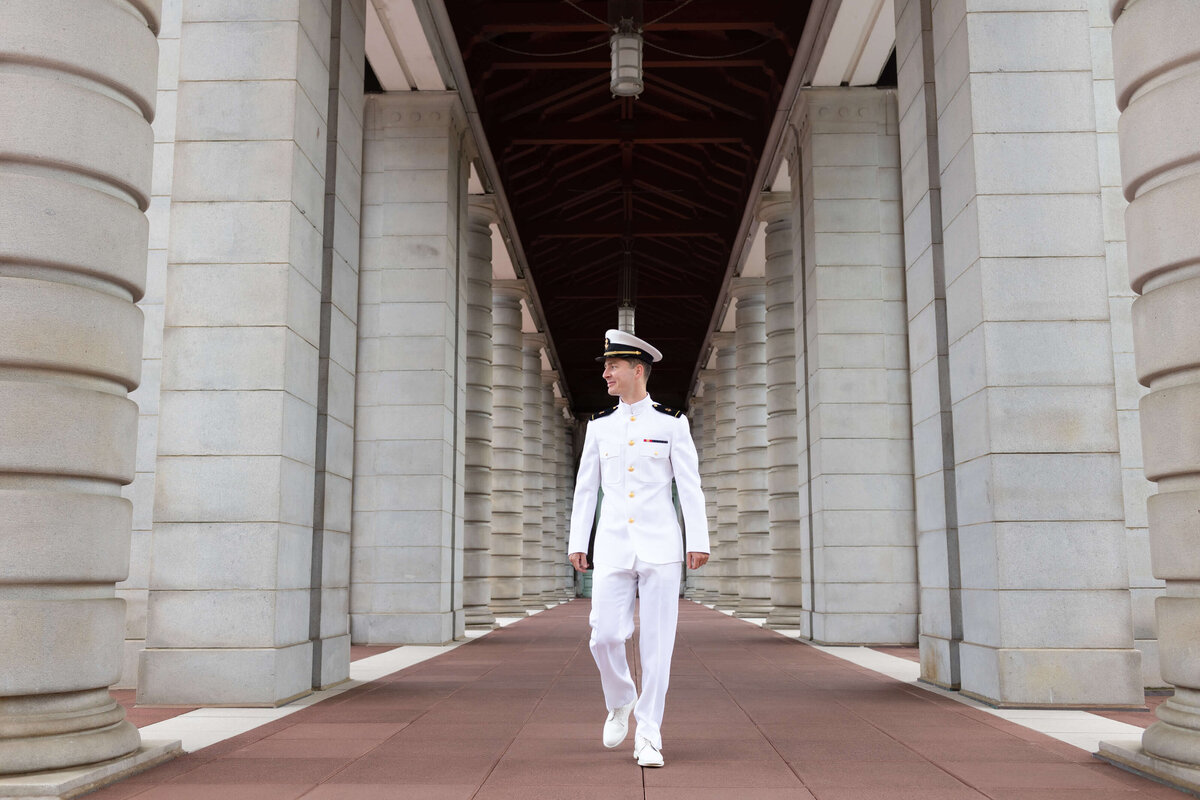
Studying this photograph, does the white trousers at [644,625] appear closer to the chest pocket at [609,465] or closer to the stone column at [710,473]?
the chest pocket at [609,465]

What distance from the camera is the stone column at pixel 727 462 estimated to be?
33375 mm

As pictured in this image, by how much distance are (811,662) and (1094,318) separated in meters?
5.87

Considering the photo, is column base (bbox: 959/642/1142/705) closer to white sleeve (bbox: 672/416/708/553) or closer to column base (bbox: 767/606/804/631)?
white sleeve (bbox: 672/416/708/553)

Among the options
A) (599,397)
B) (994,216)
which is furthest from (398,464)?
(599,397)

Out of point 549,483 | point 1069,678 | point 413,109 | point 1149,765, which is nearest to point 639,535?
point 1149,765

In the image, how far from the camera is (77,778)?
521 centimetres

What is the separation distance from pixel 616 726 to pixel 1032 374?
474cm

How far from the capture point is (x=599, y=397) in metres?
51.8

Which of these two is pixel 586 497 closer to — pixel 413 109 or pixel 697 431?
pixel 413 109

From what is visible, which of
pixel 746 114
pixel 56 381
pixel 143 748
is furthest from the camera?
pixel 746 114

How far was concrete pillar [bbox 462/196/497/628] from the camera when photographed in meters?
20.4

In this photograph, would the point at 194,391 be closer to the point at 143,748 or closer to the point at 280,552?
the point at 280,552

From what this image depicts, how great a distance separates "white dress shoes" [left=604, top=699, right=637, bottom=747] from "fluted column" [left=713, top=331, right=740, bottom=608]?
1051 inches

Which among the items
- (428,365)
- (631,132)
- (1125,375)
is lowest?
(1125,375)
